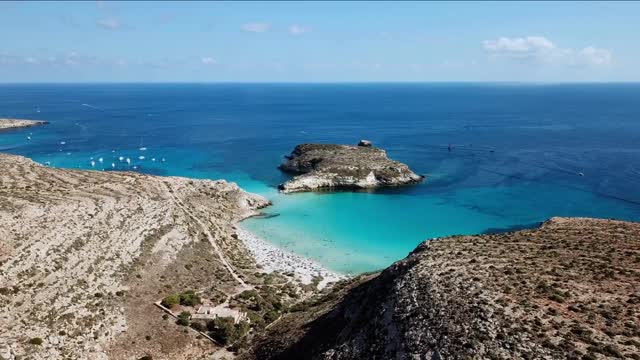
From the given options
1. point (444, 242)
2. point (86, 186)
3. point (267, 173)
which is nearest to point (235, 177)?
point (267, 173)

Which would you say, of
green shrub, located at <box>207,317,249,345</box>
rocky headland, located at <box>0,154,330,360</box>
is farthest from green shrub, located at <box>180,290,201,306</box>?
green shrub, located at <box>207,317,249,345</box>

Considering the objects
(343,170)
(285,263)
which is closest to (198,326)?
(285,263)

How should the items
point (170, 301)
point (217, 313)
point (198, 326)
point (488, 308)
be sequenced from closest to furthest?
point (488, 308) < point (198, 326) < point (217, 313) < point (170, 301)

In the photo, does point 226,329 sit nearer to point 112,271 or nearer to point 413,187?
point 112,271

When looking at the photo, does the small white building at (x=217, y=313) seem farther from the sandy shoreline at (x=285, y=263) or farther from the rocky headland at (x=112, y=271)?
the sandy shoreline at (x=285, y=263)

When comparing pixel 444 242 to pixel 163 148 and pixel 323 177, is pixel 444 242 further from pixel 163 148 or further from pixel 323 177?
pixel 163 148

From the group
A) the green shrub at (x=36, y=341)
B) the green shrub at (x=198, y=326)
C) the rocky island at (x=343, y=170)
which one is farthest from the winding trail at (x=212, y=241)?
the rocky island at (x=343, y=170)
